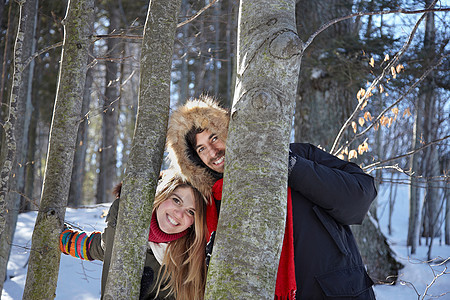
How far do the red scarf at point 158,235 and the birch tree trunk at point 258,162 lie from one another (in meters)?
1.31

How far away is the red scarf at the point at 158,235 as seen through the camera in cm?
257

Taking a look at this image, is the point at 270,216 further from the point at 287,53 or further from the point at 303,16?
the point at 303,16

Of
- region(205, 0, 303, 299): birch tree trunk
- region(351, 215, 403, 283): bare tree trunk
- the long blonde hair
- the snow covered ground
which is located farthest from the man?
region(351, 215, 403, 283): bare tree trunk

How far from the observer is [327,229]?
2.03 m

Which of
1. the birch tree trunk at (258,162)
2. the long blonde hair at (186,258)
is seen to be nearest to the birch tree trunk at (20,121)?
the long blonde hair at (186,258)

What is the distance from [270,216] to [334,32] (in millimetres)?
5941

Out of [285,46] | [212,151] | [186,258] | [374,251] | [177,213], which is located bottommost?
[374,251]

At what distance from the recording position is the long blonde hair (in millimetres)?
2504

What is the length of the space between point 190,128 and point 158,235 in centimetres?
76

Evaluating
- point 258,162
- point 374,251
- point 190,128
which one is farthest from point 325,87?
point 258,162

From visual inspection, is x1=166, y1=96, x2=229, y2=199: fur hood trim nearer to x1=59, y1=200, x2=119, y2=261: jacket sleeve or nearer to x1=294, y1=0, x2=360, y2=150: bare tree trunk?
x1=59, y1=200, x2=119, y2=261: jacket sleeve

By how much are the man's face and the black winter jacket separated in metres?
0.58

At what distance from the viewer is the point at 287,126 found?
1.41 metres

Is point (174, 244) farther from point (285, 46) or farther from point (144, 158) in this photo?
point (285, 46)
